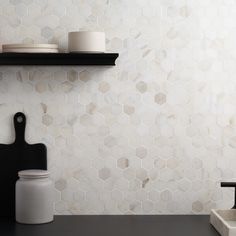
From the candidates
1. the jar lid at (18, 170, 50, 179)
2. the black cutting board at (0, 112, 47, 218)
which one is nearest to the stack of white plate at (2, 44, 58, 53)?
the black cutting board at (0, 112, 47, 218)

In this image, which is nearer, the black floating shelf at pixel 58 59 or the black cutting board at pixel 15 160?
→ the black floating shelf at pixel 58 59

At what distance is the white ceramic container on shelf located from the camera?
2.26m

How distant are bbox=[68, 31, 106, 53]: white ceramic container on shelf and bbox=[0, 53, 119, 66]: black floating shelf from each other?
3cm

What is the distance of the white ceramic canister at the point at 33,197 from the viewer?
227 cm

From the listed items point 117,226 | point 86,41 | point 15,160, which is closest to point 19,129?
point 15,160

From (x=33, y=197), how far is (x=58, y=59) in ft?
1.84

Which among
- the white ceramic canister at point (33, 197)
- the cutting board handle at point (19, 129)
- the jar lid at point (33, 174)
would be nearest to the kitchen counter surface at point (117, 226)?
the white ceramic canister at point (33, 197)

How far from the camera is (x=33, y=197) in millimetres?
2270

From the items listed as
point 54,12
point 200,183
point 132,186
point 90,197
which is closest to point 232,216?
point 200,183

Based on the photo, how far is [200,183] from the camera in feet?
8.09

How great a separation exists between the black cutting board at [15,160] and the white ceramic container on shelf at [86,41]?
39 cm

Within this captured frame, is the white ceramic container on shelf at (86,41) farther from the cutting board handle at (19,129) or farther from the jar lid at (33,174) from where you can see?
the jar lid at (33,174)

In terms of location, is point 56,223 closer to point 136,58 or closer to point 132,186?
point 132,186

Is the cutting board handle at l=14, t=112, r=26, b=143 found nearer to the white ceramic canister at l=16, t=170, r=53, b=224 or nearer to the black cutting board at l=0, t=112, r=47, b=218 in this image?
the black cutting board at l=0, t=112, r=47, b=218
